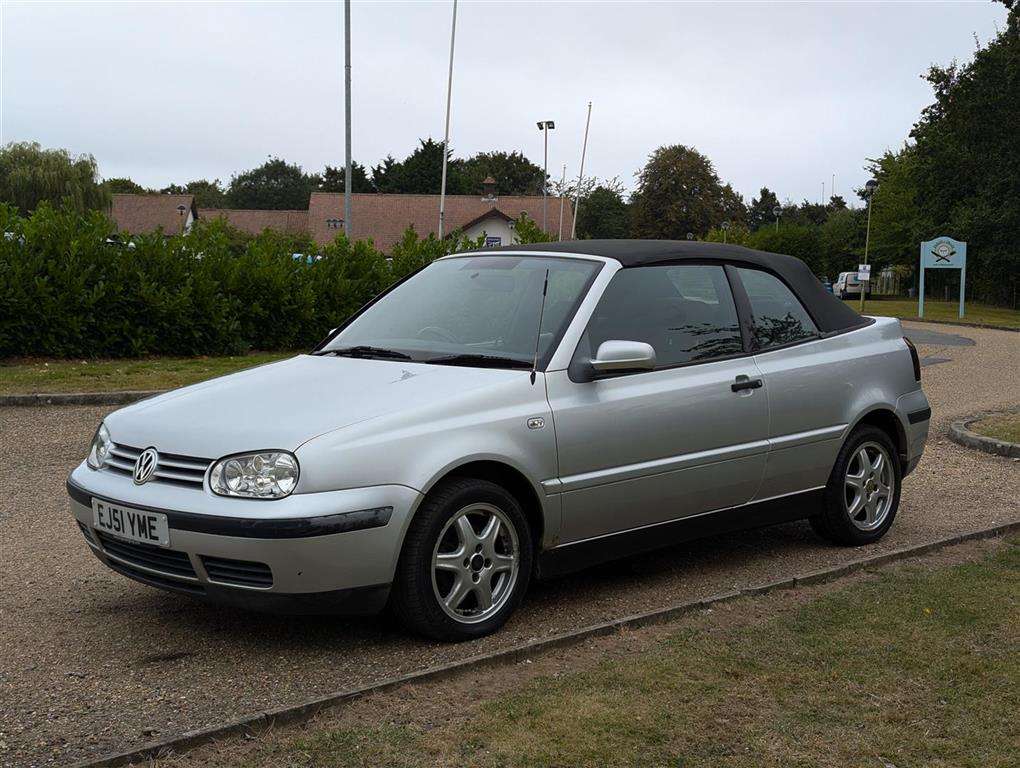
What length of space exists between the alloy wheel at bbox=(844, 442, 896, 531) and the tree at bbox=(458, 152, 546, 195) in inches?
4300

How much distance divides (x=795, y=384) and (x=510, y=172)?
371ft

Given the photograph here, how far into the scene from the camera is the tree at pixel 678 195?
100 m

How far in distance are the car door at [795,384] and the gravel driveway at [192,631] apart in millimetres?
547

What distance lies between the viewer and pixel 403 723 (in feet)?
13.1

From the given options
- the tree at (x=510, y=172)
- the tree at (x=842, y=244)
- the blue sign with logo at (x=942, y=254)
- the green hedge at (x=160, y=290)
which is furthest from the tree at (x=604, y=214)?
the green hedge at (x=160, y=290)

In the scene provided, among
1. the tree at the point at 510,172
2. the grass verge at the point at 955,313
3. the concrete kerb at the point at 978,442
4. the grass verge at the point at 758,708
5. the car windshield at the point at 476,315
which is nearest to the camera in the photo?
the grass verge at the point at 758,708

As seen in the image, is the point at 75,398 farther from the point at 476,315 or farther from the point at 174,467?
the point at 174,467

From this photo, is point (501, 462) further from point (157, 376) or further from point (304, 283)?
point (304, 283)

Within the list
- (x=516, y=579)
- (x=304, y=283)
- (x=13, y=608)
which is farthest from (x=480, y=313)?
(x=304, y=283)

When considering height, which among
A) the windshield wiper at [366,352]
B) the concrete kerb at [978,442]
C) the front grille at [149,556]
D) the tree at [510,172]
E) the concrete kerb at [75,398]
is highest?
the tree at [510,172]

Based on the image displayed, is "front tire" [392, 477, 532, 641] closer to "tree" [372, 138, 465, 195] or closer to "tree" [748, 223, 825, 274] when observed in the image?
"tree" [748, 223, 825, 274]

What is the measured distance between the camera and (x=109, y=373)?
15586mm

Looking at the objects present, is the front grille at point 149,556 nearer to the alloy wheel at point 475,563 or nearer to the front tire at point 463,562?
the front tire at point 463,562

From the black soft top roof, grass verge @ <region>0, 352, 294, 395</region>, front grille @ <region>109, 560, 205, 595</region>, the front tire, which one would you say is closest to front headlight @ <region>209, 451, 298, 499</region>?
front grille @ <region>109, 560, 205, 595</region>
